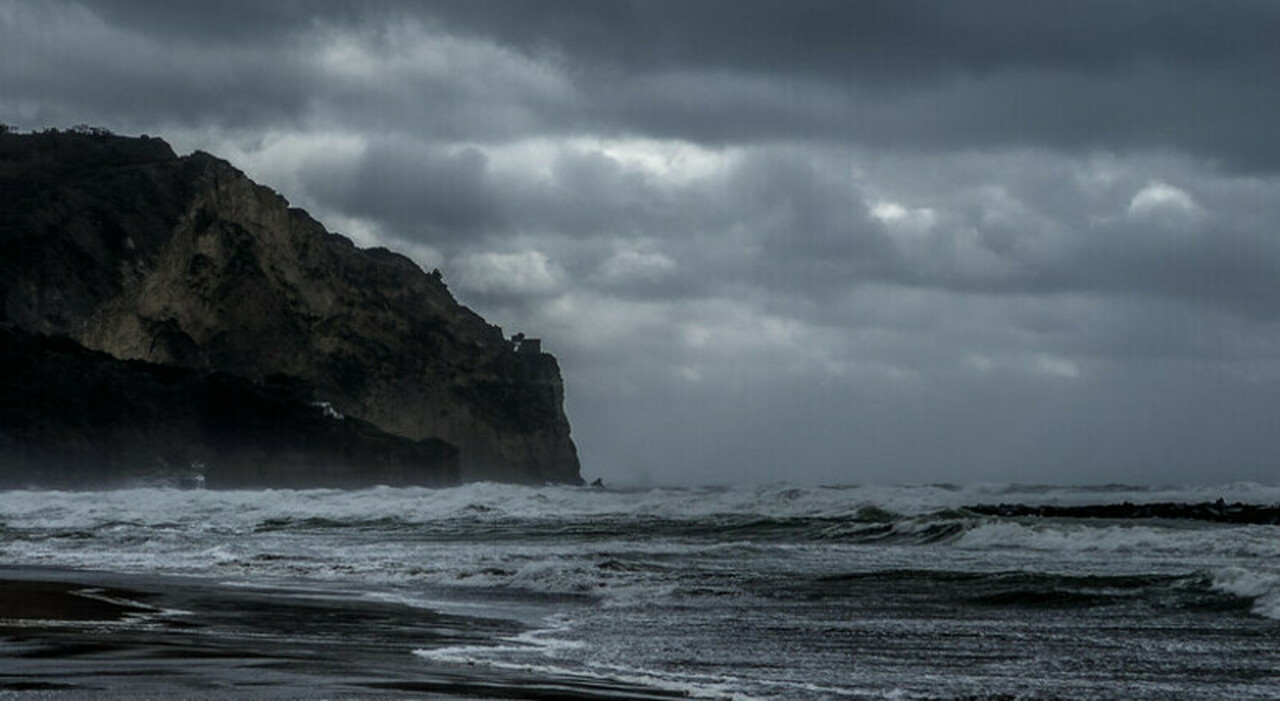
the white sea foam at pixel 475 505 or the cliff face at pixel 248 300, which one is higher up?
the cliff face at pixel 248 300

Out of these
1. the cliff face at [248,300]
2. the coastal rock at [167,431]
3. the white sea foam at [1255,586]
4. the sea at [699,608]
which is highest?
the cliff face at [248,300]

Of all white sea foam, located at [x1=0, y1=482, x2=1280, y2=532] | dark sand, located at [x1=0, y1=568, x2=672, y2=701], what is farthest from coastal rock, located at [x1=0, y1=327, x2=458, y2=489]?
dark sand, located at [x1=0, y1=568, x2=672, y2=701]

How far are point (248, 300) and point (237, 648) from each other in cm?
6751

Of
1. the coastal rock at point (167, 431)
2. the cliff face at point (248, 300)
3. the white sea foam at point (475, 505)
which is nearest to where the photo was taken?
the white sea foam at point (475, 505)

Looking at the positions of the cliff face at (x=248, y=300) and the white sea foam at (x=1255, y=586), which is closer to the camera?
the white sea foam at (x=1255, y=586)

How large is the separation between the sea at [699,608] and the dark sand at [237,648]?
5 cm

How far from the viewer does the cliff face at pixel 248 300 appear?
218ft

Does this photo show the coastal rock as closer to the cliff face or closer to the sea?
the cliff face

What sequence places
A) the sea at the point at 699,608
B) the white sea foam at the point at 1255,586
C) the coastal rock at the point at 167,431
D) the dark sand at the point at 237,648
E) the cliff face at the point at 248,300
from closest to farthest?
1. the dark sand at the point at 237,648
2. the sea at the point at 699,608
3. the white sea foam at the point at 1255,586
4. the coastal rock at the point at 167,431
5. the cliff face at the point at 248,300

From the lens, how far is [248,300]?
247ft

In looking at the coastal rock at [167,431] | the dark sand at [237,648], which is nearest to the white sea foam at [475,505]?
the coastal rock at [167,431]

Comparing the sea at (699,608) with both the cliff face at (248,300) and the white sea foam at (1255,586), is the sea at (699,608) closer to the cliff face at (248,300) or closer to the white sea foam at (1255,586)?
the white sea foam at (1255,586)

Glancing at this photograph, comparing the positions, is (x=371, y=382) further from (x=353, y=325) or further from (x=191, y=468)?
(x=191, y=468)

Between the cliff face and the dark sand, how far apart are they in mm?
53659
